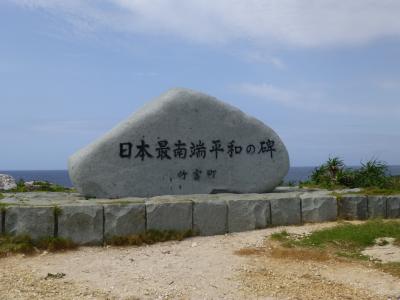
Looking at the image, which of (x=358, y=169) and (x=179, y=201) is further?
(x=358, y=169)

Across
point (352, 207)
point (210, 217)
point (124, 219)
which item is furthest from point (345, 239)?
point (124, 219)

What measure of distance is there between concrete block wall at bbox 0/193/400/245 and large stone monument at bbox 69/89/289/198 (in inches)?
31.6

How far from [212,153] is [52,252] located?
417 cm

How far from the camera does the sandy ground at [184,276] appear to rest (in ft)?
18.5

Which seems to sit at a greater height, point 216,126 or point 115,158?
point 216,126

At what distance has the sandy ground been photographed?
5652 millimetres

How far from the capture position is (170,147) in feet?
33.9

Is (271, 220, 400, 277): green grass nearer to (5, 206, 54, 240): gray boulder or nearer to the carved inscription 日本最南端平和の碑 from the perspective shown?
the carved inscription 日本最南端平和の碑

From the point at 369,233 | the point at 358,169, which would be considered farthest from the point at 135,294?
the point at 358,169

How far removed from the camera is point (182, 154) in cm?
1041

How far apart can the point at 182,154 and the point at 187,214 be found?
1930 millimetres

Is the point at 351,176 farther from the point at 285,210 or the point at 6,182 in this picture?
the point at 6,182

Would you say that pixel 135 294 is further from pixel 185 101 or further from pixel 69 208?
pixel 185 101

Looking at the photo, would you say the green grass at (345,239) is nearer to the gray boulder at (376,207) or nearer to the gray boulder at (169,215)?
the gray boulder at (376,207)
